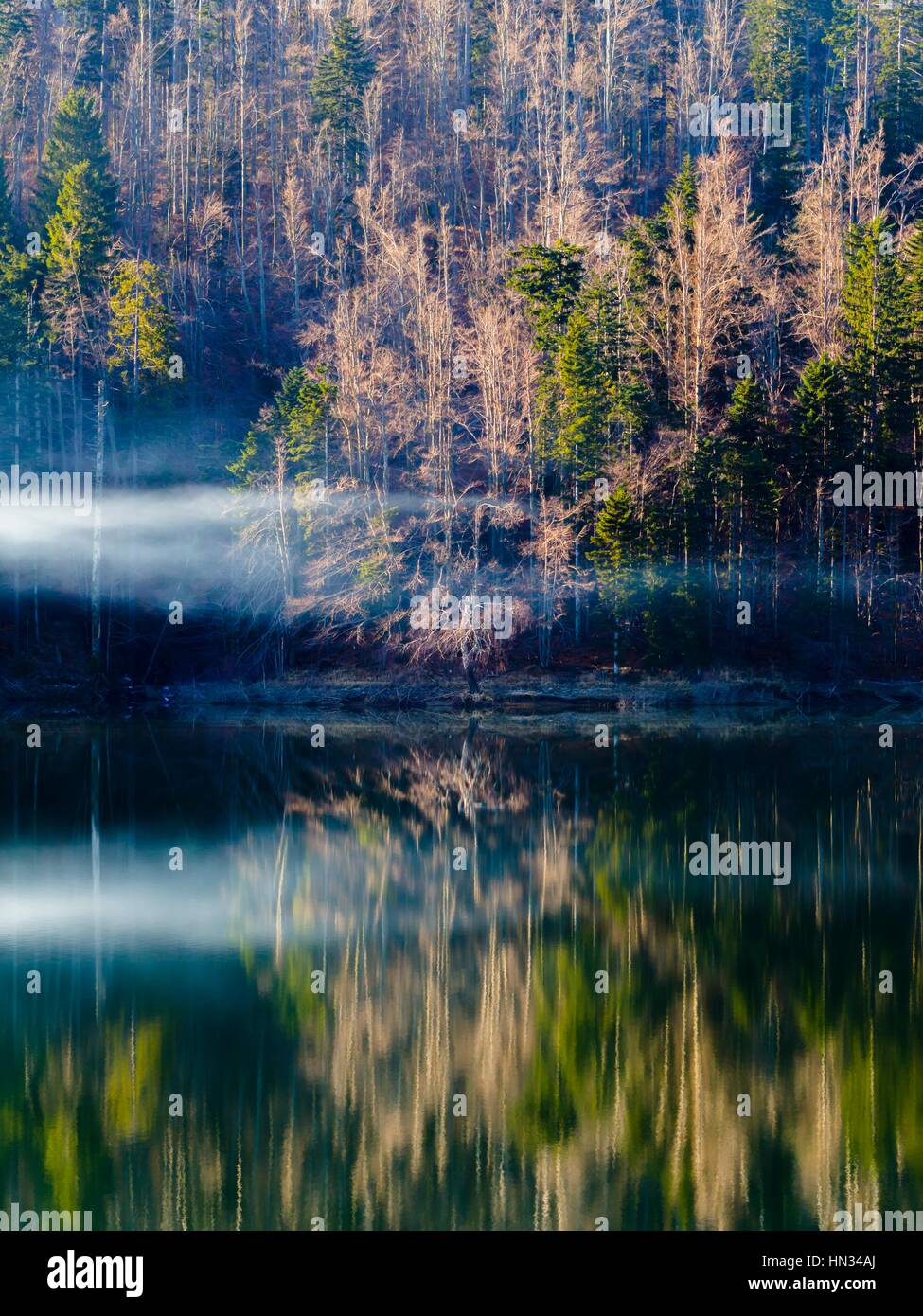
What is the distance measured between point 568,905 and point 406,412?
33.2 meters

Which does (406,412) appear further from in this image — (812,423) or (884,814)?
(884,814)

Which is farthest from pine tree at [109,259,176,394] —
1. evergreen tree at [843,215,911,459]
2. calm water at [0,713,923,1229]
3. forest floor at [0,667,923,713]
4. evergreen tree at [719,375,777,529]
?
calm water at [0,713,923,1229]

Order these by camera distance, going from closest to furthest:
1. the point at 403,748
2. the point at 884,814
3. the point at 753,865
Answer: the point at 753,865 → the point at 884,814 → the point at 403,748

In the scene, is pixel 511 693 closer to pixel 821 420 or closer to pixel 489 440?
pixel 489 440

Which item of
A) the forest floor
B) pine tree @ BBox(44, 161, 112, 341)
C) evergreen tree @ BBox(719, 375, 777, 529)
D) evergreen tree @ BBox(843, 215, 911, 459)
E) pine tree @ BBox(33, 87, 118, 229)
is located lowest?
the forest floor

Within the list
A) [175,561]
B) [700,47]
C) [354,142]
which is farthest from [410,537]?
[700,47]

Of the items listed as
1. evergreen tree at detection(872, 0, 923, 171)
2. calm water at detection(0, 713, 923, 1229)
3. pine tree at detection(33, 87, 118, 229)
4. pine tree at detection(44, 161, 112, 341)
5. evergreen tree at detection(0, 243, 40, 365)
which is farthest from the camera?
evergreen tree at detection(872, 0, 923, 171)

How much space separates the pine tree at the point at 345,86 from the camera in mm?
65688

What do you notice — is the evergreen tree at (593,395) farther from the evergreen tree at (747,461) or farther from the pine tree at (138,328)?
the pine tree at (138,328)

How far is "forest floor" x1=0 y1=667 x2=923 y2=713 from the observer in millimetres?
45031

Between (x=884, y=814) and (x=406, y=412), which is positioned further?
(x=406, y=412)

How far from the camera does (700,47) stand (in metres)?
71.6

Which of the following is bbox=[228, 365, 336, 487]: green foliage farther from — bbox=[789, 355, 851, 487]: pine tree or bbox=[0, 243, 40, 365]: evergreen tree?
bbox=[789, 355, 851, 487]: pine tree

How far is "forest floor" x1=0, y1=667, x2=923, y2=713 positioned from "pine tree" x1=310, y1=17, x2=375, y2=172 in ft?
98.9
